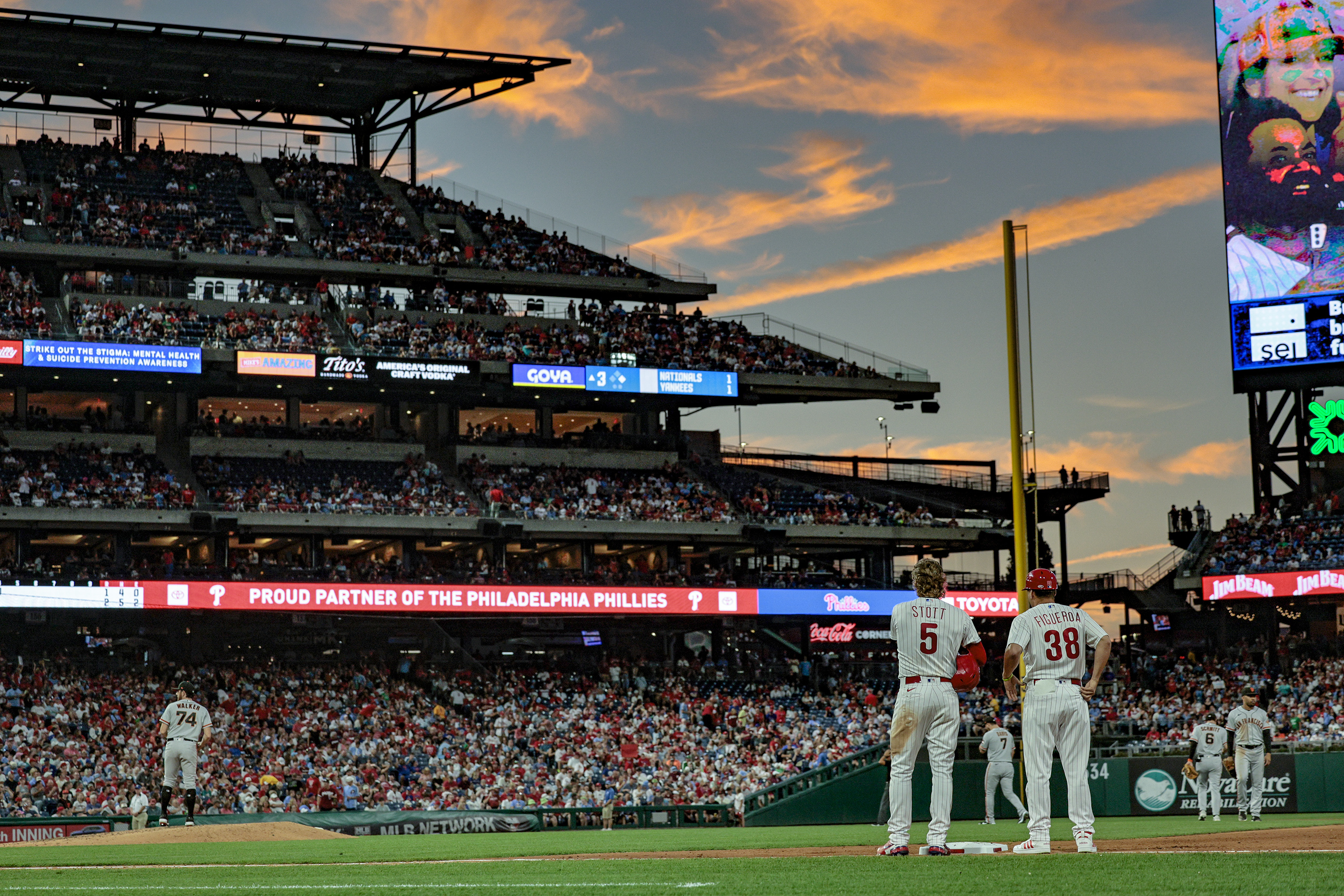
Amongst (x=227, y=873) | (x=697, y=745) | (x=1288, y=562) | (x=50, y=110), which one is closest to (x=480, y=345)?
(x=697, y=745)

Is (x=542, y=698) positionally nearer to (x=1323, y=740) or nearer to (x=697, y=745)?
(x=697, y=745)

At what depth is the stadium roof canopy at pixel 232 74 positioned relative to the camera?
5269cm

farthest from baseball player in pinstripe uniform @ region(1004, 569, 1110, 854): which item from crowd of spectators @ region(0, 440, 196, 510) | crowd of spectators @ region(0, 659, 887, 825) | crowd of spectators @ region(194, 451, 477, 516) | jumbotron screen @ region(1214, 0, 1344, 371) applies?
crowd of spectators @ region(0, 440, 196, 510)

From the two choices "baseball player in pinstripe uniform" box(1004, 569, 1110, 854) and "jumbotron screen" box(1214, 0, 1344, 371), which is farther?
"jumbotron screen" box(1214, 0, 1344, 371)

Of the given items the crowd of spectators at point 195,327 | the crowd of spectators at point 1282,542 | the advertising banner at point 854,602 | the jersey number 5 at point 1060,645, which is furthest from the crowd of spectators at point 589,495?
the jersey number 5 at point 1060,645

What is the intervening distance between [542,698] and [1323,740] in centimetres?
2150

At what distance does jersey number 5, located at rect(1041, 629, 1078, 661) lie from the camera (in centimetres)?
1133

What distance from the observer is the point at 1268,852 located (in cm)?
1071

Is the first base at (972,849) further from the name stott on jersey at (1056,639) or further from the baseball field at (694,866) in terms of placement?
the name stott on jersey at (1056,639)

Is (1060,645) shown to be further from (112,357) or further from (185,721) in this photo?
(112,357)

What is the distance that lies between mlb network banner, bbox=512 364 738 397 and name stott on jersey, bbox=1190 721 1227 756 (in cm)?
2912

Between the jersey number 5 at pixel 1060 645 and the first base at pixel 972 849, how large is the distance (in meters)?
1.53

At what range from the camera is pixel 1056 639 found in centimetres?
1134

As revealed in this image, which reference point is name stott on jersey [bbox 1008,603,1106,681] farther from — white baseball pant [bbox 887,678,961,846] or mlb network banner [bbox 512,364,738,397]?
mlb network banner [bbox 512,364,738,397]
